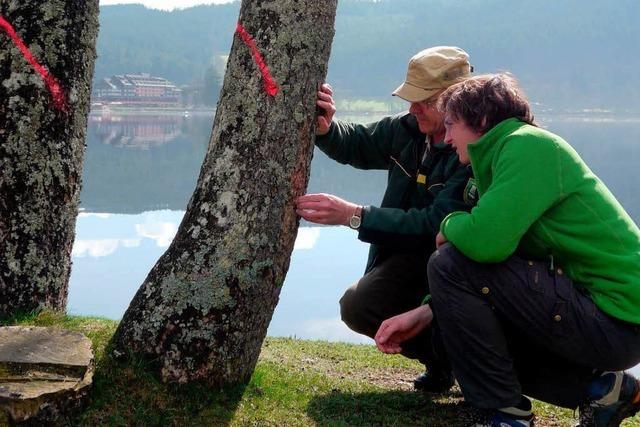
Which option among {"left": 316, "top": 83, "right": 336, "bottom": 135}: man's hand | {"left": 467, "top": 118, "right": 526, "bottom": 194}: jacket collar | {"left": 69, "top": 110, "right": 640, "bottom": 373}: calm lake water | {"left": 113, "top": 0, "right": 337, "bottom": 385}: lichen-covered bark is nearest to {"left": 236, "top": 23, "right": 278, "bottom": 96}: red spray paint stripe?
{"left": 113, "top": 0, "right": 337, "bottom": 385}: lichen-covered bark

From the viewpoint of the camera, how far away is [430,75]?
4316mm

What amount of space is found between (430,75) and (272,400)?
2.08 metres

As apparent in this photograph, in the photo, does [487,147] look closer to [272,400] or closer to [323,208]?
[323,208]

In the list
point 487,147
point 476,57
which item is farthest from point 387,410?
point 476,57

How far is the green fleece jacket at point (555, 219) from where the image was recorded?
318 centimetres

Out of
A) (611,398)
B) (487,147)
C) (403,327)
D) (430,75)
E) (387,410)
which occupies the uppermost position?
(430,75)

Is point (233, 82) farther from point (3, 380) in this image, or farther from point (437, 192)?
point (3, 380)

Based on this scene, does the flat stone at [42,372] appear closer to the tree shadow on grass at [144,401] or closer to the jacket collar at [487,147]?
the tree shadow on grass at [144,401]

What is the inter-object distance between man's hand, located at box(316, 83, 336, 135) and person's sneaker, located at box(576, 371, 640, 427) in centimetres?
201

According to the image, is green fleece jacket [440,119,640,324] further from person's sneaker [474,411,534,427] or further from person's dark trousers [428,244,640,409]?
person's sneaker [474,411,534,427]

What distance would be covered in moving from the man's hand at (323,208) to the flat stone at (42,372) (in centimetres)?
129

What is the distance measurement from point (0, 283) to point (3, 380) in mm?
1357

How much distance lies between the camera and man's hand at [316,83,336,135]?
4.10m

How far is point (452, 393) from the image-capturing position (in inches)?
Result: 184
